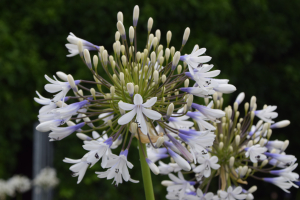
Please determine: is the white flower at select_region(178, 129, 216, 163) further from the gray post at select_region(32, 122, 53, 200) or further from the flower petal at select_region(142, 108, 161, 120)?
the gray post at select_region(32, 122, 53, 200)

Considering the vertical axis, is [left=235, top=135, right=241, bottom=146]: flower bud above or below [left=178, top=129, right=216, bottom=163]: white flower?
above

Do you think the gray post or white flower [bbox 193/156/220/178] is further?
the gray post

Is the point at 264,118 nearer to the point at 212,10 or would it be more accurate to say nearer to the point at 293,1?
the point at 212,10

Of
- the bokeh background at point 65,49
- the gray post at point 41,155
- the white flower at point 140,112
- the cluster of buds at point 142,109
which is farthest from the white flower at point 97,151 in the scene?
the gray post at point 41,155

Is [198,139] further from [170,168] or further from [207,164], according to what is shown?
[170,168]

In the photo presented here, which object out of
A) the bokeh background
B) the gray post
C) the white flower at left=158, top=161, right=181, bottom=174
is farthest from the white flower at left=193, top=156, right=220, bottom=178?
the gray post

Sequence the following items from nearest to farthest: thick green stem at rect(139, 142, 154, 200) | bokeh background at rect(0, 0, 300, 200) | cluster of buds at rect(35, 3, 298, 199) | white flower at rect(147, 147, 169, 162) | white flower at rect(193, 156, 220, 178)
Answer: cluster of buds at rect(35, 3, 298, 199)
thick green stem at rect(139, 142, 154, 200)
white flower at rect(193, 156, 220, 178)
white flower at rect(147, 147, 169, 162)
bokeh background at rect(0, 0, 300, 200)

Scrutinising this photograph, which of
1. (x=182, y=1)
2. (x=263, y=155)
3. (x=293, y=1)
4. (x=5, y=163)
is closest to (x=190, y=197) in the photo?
(x=263, y=155)
